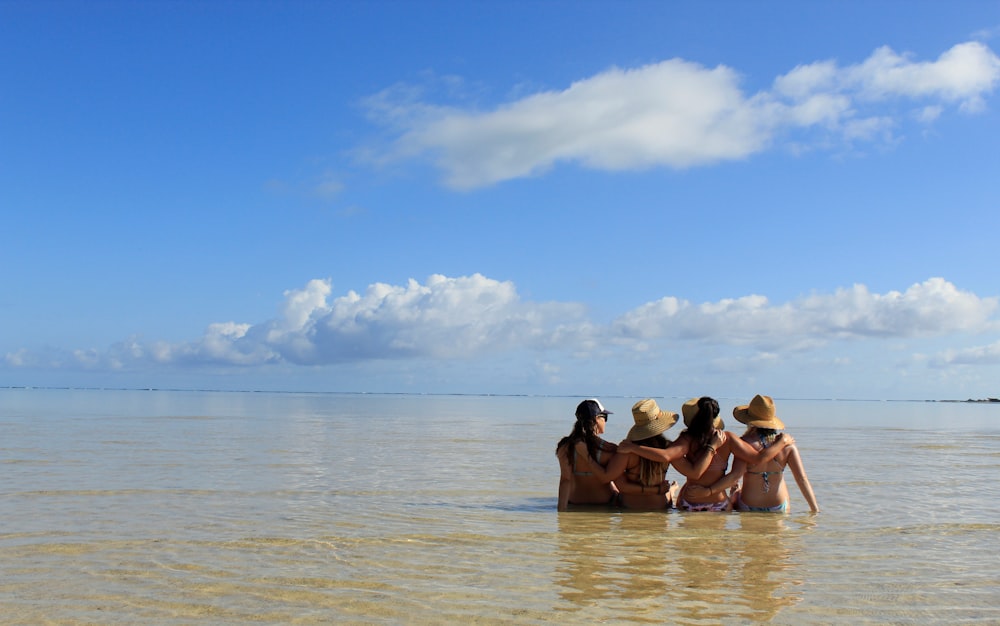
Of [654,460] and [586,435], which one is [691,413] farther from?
[586,435]

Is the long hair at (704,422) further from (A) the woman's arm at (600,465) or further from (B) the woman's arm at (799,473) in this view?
(B) the woman's arm at (799,473)

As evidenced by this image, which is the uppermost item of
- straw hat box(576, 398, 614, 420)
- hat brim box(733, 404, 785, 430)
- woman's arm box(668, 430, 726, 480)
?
straw hat box(576, 398, 614, 420)

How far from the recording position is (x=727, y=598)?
6512mm

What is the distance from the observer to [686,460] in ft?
34.7

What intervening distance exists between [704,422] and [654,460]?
82cm

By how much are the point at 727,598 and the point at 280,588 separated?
3.67 meters

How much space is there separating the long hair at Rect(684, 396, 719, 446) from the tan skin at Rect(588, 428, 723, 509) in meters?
0.09

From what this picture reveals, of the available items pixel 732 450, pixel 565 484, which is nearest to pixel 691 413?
pixel 732 450

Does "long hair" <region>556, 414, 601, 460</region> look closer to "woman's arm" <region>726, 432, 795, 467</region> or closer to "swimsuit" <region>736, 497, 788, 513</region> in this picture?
"woman's arm" <region>726, 432, 795, 467</region>

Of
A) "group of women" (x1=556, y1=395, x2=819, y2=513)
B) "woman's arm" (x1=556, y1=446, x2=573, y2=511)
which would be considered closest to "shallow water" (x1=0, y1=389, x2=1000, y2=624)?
"woman's arm" (x1=556, y1=446, x2=573, y2=511)

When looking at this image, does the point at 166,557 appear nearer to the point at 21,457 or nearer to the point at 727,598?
the point at 727,598

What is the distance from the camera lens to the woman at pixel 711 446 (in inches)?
407

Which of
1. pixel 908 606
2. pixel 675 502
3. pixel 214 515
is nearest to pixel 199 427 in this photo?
pixel 214 515

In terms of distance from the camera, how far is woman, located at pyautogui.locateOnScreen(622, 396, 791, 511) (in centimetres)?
1033
